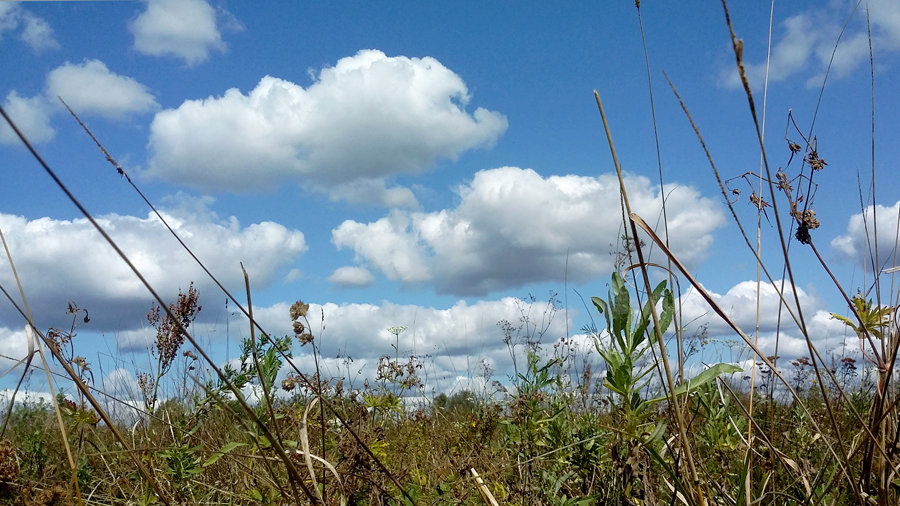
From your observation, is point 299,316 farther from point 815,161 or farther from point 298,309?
point 815,161

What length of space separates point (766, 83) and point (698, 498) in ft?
3.66

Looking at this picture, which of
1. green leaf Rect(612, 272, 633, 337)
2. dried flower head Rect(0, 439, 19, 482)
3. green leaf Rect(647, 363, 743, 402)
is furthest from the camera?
dried flower head Rect(0, 439, 19, 482)

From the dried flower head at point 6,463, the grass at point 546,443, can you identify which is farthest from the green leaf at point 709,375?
the dried flower head at point 6,463

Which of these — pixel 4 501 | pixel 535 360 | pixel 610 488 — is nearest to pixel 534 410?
pixel 535 360

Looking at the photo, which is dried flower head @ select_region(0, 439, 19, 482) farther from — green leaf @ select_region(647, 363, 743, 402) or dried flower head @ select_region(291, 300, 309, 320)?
green leaf @ select_region(647, 363, 743, 402)

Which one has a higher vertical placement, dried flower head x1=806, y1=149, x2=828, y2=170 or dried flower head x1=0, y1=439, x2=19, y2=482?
dried flower head x1=806, y1=149, x2=828, y2=170

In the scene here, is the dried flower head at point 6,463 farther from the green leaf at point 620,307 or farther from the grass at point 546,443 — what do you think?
the green leaf at point 620,307

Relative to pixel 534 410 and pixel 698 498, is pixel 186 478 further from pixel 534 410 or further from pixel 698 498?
pixel 698 498

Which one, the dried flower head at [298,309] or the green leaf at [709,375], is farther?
the dried flower head at [298,309]

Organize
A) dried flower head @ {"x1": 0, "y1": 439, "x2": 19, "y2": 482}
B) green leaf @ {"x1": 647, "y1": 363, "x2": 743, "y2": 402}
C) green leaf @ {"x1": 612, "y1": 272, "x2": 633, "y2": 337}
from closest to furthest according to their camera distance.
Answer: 1. green leaf @ {"x1": 647, "y1": 363, "x2": 743, "y2": 402}
2. green leaf @ {"x1": 612, "y1": 272, "x2": 633, "y2": 337}
3. dried flower head @ {"x1": 0, "y1": 439, "x2": 19, "y2": 482}

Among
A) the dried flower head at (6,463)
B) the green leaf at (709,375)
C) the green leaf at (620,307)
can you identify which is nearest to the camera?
the green leaf at (709,375)

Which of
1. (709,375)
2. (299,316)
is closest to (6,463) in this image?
(299,316)

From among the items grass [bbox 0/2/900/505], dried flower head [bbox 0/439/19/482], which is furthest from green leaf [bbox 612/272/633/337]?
dried flower head [bbox 0/439/19/482]

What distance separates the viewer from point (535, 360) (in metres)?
3.08
